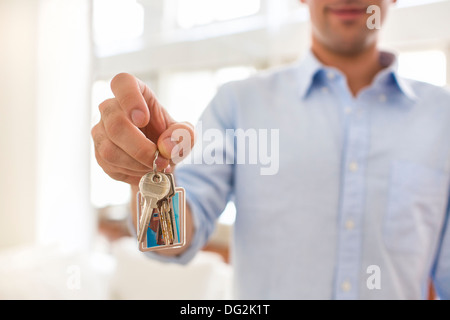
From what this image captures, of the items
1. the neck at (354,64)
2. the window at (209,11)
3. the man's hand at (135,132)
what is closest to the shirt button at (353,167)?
the neck at (354,64)

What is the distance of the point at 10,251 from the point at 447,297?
1439mm

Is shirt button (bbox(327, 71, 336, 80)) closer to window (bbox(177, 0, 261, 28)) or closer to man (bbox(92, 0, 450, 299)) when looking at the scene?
man (bbox(92, 0, 450, 299))

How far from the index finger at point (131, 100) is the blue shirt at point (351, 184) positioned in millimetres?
306

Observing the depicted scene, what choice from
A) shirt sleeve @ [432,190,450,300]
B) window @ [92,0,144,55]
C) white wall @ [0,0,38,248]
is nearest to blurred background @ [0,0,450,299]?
window @ [92,0,144,55]

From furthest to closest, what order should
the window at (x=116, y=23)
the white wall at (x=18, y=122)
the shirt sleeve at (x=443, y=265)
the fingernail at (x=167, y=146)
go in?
the white wall at (x=18, y=122), the shirt sleeve at (x=443, y=265), the window at (x=116, y=23), the fingernail at (x=167, y=146)

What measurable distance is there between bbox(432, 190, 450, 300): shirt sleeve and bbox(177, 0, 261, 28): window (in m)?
0.40

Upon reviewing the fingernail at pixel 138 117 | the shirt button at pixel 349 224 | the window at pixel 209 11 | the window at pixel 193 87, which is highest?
the window at pixel 209 11

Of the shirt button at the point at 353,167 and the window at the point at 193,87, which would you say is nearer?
the window at the point at 193,87

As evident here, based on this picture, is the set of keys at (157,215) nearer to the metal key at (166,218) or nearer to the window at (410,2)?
the metal key at (166,218)

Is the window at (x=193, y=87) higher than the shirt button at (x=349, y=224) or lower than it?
higher

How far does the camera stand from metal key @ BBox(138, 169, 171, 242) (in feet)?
0.59

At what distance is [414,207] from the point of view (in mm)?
507

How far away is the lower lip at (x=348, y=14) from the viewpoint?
1.16 ft

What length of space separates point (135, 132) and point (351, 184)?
15.7 inches
